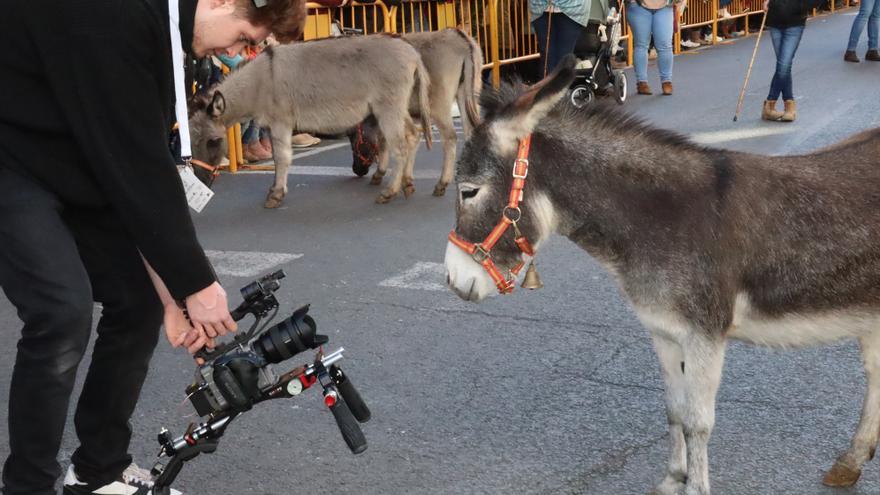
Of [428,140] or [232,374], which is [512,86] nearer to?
[232,374]

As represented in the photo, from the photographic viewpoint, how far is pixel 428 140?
965 cm

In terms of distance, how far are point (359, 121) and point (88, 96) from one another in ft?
21.7

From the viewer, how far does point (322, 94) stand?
369 inches

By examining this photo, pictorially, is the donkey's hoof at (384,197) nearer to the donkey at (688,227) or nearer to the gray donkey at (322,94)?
the gray donkey at (322,94)

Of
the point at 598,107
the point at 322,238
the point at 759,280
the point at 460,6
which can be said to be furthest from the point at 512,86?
the point at 460,6

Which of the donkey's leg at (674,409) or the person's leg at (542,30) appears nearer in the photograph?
the donkey's leg at (674,409)

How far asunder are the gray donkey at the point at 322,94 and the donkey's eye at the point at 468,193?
5.62 metres

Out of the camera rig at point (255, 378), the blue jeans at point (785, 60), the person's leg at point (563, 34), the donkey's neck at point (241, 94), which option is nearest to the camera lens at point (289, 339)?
the camera rig at point (255, 378)

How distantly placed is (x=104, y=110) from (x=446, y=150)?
6830mm

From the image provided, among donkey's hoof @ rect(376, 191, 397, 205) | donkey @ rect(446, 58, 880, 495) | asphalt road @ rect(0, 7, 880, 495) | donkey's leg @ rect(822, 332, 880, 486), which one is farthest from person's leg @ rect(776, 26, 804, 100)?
donkey @ rect(446, 58, 880, 495)

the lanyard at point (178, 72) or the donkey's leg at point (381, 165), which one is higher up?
the lanyard at point (178, 72)

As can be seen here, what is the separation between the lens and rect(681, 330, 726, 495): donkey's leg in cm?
348

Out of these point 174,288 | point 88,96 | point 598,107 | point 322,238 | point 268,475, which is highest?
point 88,96

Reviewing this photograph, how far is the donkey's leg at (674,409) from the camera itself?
3770 mm
